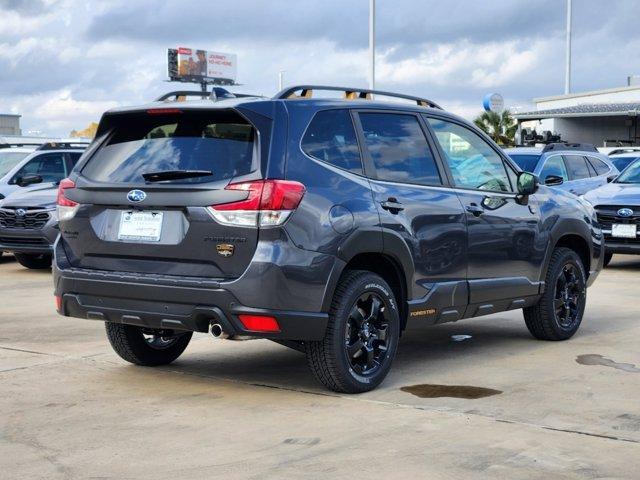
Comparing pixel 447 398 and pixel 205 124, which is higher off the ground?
pixel 205 124

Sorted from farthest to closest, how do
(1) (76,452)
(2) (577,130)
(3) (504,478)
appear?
(2) (577,130) < (1) (76,452) < (3) (504,478)

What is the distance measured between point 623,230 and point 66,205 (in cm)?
931

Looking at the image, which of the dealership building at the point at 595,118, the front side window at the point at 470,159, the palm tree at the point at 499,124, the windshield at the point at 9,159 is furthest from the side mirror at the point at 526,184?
the palm tree at the point at 499,124

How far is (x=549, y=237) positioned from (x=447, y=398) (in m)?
2.34

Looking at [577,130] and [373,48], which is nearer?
[373,48]

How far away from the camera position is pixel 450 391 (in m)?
6.93

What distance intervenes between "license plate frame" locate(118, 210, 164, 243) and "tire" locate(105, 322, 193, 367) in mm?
1049

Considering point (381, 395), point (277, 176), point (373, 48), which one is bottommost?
point (381, 395)

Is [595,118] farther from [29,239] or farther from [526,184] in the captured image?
[526,184]

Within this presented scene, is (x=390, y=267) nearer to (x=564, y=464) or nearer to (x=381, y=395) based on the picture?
(x=381, y=395)

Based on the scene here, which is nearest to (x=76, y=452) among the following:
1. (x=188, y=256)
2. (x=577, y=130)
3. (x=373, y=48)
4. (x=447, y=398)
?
(x=188, y=256)

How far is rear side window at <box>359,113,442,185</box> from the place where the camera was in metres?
7.16

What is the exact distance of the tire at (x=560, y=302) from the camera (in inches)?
342

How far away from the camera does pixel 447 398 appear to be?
6.71m
